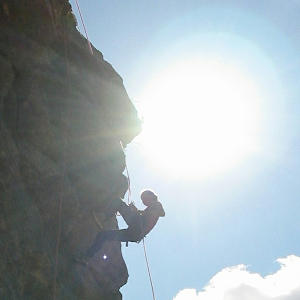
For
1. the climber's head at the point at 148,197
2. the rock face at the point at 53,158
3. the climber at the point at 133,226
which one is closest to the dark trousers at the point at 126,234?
the climber at the point at 133,226

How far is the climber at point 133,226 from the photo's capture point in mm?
11414

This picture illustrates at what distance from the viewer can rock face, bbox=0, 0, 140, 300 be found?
8320 mm

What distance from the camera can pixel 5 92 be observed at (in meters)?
8.96

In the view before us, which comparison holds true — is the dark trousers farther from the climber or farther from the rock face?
the rock face

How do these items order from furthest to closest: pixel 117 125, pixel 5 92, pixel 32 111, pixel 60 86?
pixel 117 125 < pixel 60 86 < pixel 32 111 < pixel 5 92

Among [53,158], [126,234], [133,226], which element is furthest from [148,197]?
[53,158]

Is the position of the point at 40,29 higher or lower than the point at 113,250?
higher

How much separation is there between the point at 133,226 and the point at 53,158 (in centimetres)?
293

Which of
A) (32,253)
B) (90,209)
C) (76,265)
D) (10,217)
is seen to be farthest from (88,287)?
(10,217)

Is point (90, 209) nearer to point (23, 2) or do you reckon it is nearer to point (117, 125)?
point (117, 125)

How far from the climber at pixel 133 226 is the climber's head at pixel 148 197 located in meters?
0.10

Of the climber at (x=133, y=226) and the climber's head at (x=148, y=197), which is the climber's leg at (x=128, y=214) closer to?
the climber at (x=133, y=226)

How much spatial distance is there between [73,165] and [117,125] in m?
3.75

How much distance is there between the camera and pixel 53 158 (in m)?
10.3
